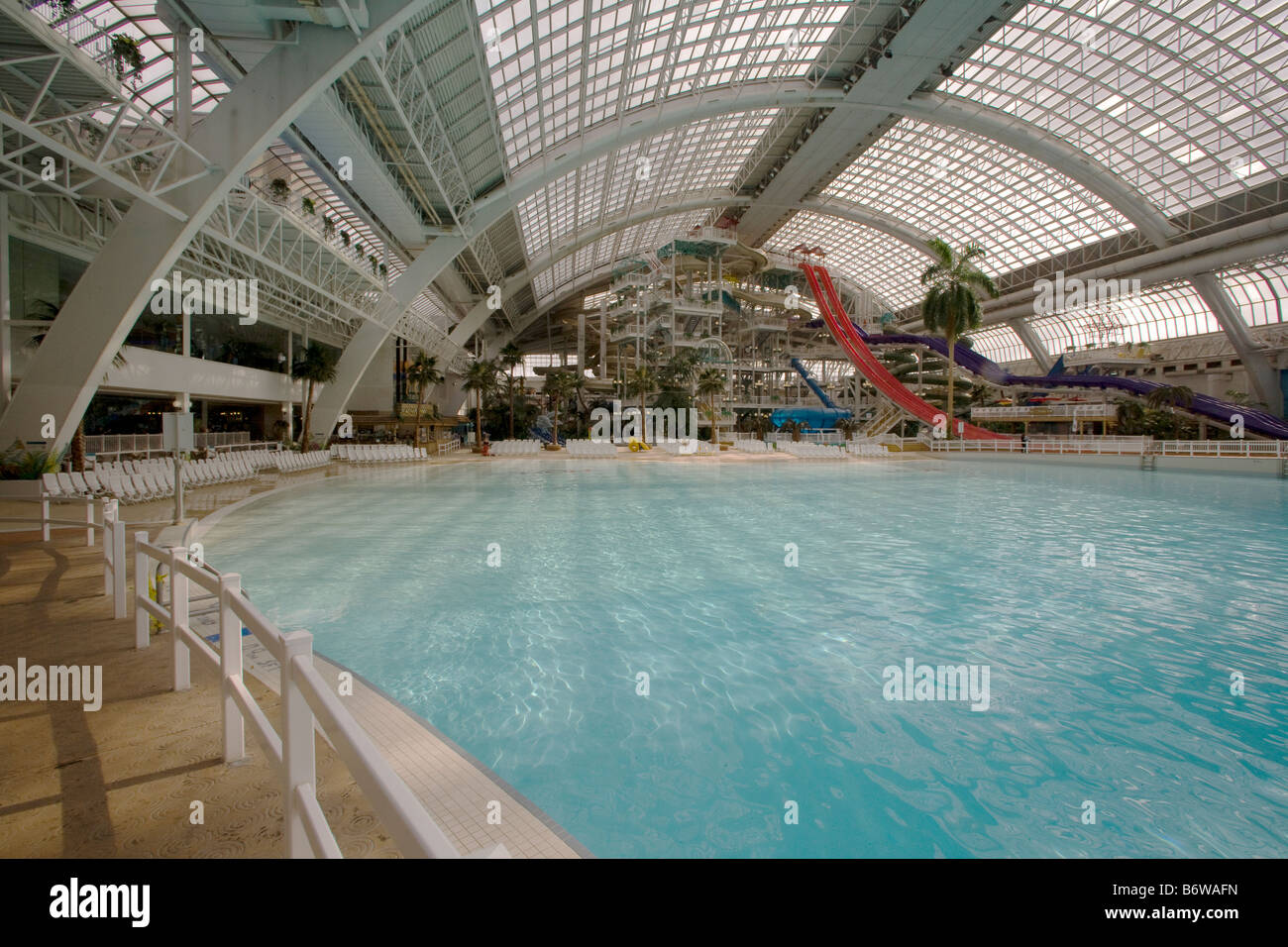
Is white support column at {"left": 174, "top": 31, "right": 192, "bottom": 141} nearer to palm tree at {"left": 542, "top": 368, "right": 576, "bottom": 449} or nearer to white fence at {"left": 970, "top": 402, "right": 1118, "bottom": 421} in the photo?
palm tree at {"left": 542, "top": 368, "right": 576, "bottom": 449}

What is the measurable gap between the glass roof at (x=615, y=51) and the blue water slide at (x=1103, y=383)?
23.6 meters

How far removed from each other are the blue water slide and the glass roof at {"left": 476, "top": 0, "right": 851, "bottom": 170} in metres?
23.6

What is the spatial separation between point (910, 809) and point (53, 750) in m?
4.60

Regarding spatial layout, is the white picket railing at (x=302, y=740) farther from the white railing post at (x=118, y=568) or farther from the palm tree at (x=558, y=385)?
the palm tree at (x=558, y=385)

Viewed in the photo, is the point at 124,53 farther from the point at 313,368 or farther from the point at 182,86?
the point at 313,368

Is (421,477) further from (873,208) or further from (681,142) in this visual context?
(873,208)

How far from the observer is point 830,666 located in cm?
579

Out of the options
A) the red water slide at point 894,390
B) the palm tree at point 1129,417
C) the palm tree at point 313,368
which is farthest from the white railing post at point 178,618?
the palm tree at point 1129,417

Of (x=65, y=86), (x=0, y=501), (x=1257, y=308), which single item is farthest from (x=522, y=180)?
(x=1257, y=308)

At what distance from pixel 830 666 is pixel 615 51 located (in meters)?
26.0

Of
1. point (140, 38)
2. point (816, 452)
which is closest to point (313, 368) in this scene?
point (140, 38)

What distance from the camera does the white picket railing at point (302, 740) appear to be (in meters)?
1.22

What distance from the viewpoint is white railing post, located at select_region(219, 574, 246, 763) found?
3.01m
